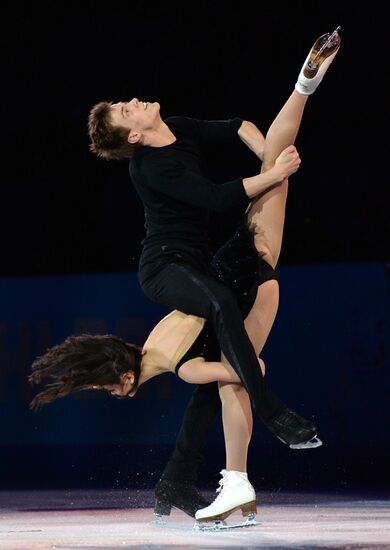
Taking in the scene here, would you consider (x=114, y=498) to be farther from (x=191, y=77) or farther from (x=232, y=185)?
(x=191, y=77)

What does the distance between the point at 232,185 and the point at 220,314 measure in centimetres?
48

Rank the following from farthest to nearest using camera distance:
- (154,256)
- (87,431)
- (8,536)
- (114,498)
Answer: (87,431), (114,498), (154,256), (8,536)

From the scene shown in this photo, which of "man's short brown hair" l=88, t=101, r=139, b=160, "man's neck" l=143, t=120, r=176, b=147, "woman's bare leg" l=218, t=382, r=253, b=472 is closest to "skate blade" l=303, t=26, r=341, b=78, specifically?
"man's neck" l=143, t=120, r=176, b=147

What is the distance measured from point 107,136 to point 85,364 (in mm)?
904

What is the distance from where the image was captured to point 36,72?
11578 millimetres

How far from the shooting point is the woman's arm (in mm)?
4203

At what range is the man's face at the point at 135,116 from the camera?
169 inches

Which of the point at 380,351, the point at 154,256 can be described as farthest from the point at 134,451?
the point at 154,256

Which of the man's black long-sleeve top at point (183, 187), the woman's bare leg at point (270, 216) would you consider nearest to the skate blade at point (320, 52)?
the woman's bare leg at point (270, 216)

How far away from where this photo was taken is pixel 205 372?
420cm

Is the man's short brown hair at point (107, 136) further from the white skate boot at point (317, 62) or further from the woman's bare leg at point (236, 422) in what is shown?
the woman's bare leg at point (236, 422)

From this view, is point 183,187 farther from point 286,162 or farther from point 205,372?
point 205,372

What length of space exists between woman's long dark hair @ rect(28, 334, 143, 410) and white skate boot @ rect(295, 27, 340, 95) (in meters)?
1.23

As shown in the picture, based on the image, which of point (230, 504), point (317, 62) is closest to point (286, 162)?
point (317, 62)
